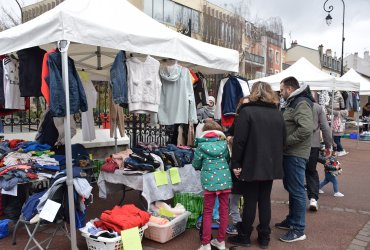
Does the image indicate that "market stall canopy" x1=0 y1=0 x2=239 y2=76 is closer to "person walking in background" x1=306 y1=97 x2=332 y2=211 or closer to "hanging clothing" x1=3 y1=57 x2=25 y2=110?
"hanging clothing" x1=3 y1=57 x2=25 y2=110

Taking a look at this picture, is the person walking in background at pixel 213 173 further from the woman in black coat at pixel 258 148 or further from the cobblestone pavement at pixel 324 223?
the cobblestone pavement at pixel 324 223

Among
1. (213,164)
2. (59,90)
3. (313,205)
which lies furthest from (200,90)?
(59,90)

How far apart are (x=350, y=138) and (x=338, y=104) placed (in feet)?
20.9

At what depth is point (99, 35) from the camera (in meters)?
3.86

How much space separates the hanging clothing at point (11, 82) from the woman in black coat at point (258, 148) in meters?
3.26

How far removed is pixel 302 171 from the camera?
4.39 metres

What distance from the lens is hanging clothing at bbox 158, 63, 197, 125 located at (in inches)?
203

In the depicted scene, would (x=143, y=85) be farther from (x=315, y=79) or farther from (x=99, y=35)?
(x=315, y=79)

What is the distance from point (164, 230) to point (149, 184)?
597 millimetres

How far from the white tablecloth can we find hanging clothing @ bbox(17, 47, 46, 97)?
1.38 metres

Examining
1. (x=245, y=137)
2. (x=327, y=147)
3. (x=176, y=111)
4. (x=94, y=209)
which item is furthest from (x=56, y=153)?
(x=327, y=147)

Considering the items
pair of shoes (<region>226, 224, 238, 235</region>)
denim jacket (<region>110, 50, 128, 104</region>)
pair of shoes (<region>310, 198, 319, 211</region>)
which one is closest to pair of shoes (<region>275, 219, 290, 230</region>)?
pair of shoes (<region>226, 224, 238, 235</region>)

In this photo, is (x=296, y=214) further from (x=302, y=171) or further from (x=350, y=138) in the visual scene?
(x=350, y=138)

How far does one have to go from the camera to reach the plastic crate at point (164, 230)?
4.24m
